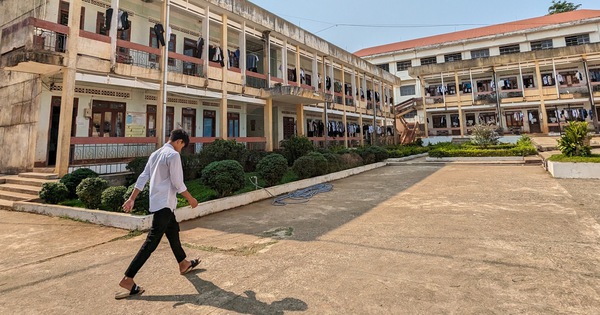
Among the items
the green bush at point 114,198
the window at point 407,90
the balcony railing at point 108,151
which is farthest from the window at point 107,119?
→ the window at point 407,90

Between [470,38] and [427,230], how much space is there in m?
34.7

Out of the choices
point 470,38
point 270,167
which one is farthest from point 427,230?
point 470,38

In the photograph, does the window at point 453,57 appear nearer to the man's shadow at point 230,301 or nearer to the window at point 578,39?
the window at point 578,39

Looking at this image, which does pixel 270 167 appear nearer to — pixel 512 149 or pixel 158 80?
pixel 158 80

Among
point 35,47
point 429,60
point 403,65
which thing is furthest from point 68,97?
point 429,60

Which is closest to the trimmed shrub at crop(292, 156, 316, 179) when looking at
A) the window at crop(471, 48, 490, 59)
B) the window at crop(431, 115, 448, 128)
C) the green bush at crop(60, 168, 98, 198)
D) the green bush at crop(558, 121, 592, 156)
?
the green bush at crop(60, 168, 98, 198)

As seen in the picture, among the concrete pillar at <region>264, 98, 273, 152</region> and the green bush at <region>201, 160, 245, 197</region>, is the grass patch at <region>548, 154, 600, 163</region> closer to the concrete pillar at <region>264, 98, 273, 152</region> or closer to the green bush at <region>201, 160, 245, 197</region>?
the green bush at <region>201, 160, 245, 197</region>

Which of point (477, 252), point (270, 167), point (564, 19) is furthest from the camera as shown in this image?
point (564, 19)

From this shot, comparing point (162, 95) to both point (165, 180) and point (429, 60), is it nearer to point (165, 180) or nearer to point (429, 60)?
point (165, 180)

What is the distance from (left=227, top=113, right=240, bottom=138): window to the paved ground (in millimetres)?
10001

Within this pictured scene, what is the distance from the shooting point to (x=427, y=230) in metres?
4.32

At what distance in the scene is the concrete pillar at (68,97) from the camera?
8.12 metres

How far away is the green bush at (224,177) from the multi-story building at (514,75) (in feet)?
72.7

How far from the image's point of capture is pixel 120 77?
9.43 meters
